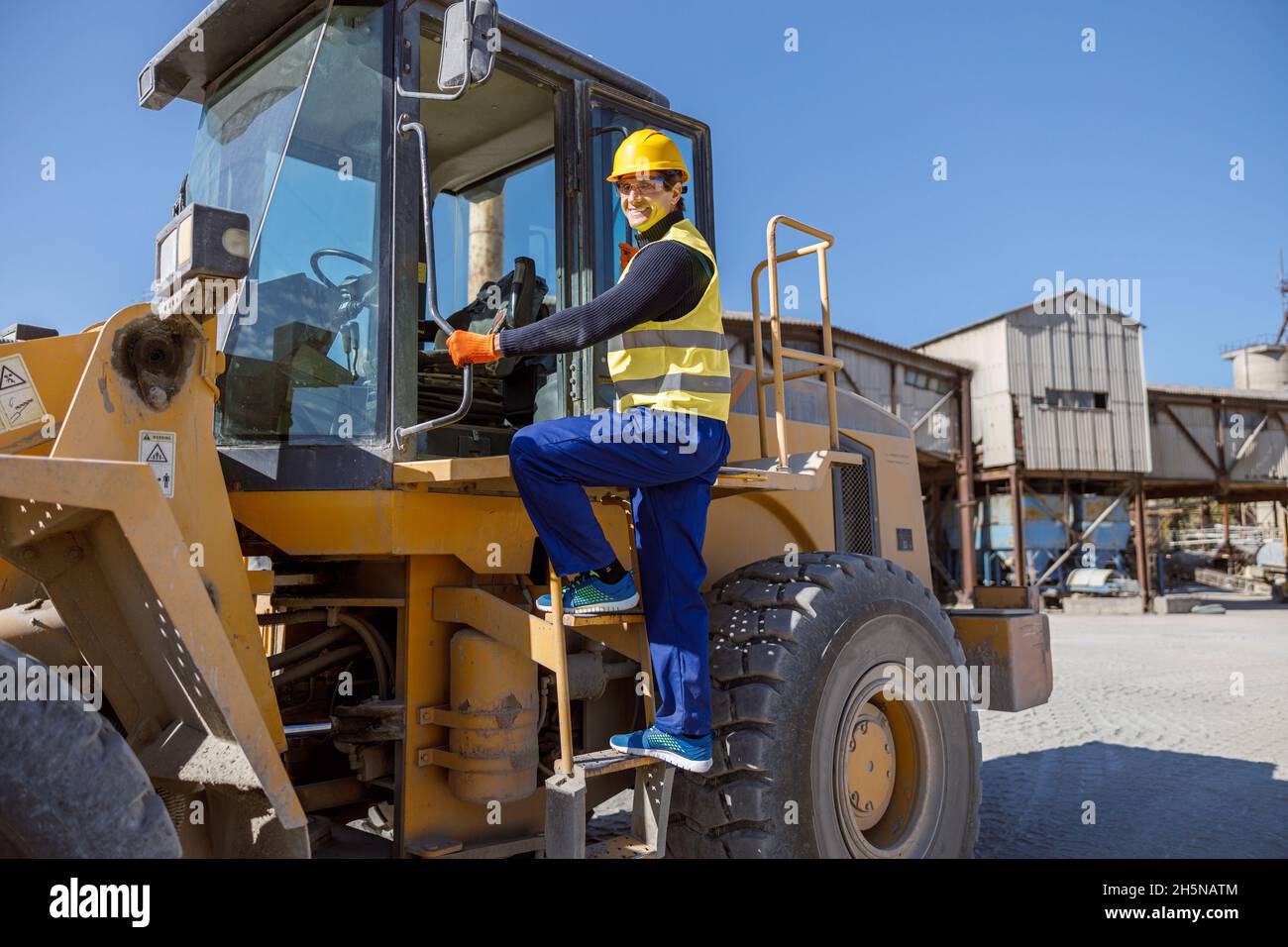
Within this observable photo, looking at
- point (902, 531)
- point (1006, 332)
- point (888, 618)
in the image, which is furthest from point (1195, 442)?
point (888, 618)

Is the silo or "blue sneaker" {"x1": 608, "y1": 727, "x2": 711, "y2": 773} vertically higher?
the silo

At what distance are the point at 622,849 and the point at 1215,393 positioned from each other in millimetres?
29442

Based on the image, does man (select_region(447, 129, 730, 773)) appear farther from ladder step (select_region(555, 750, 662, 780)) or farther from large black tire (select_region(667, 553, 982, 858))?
large black tire (select_region(667, 553, 982, 858))

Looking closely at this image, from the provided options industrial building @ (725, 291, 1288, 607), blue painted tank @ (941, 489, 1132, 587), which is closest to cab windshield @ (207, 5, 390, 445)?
industrial building @ (725, 291, 1288, 607)

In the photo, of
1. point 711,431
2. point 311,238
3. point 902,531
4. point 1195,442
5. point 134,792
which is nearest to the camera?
point 134,792

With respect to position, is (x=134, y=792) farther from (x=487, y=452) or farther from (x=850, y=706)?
(x=850, y=706)

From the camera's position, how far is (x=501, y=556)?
10.5 feet

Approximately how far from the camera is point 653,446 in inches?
110

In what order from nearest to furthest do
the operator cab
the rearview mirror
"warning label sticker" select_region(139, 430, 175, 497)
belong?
1. "warning label sticker" select_region(139, 430, 175, 497)
2. the rearview mirror
3. the operator cab

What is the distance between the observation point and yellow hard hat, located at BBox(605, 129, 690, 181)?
9.91ft

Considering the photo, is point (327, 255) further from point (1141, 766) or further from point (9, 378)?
point (1141, 766)

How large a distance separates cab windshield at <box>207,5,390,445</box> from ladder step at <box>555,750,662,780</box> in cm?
124

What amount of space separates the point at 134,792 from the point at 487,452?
188 centimetres

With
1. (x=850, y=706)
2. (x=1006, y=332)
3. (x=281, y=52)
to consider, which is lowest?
(x=850, y=706)
